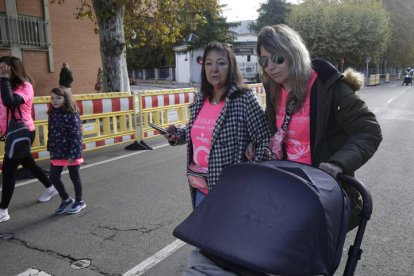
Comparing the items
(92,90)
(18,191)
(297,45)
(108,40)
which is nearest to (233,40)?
(92,90)

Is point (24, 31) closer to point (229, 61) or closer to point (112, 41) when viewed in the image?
point (112, 41)

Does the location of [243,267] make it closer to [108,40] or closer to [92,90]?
[108,40]

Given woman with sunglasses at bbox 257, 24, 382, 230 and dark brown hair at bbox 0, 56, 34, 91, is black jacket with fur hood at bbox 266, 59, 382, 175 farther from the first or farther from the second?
dark brown hair at bbox 0, 56, 34, 91

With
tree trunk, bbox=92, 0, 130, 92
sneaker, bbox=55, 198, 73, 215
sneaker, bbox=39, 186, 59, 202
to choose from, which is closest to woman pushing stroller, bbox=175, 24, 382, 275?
sneaker, bbox=55, 198, 73, 215

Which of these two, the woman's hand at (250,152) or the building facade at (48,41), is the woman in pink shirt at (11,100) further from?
the building facade at (48,41)

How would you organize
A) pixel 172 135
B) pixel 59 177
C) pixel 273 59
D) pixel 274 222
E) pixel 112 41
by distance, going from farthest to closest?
pixel 112 41, pixel 59 177, pixel 172 135, pixel 273 59, pixel 274 222

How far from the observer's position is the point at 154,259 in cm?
350

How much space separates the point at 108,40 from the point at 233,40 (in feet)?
89.8

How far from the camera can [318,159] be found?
2174mm

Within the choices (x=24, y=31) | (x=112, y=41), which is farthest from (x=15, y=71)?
(x=24, y=31)

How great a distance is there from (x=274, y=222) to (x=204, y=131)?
1321mm

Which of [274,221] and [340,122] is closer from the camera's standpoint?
[274,221]

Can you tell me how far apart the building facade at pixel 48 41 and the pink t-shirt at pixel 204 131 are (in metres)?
13.4

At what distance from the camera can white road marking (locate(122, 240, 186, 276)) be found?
328cm
